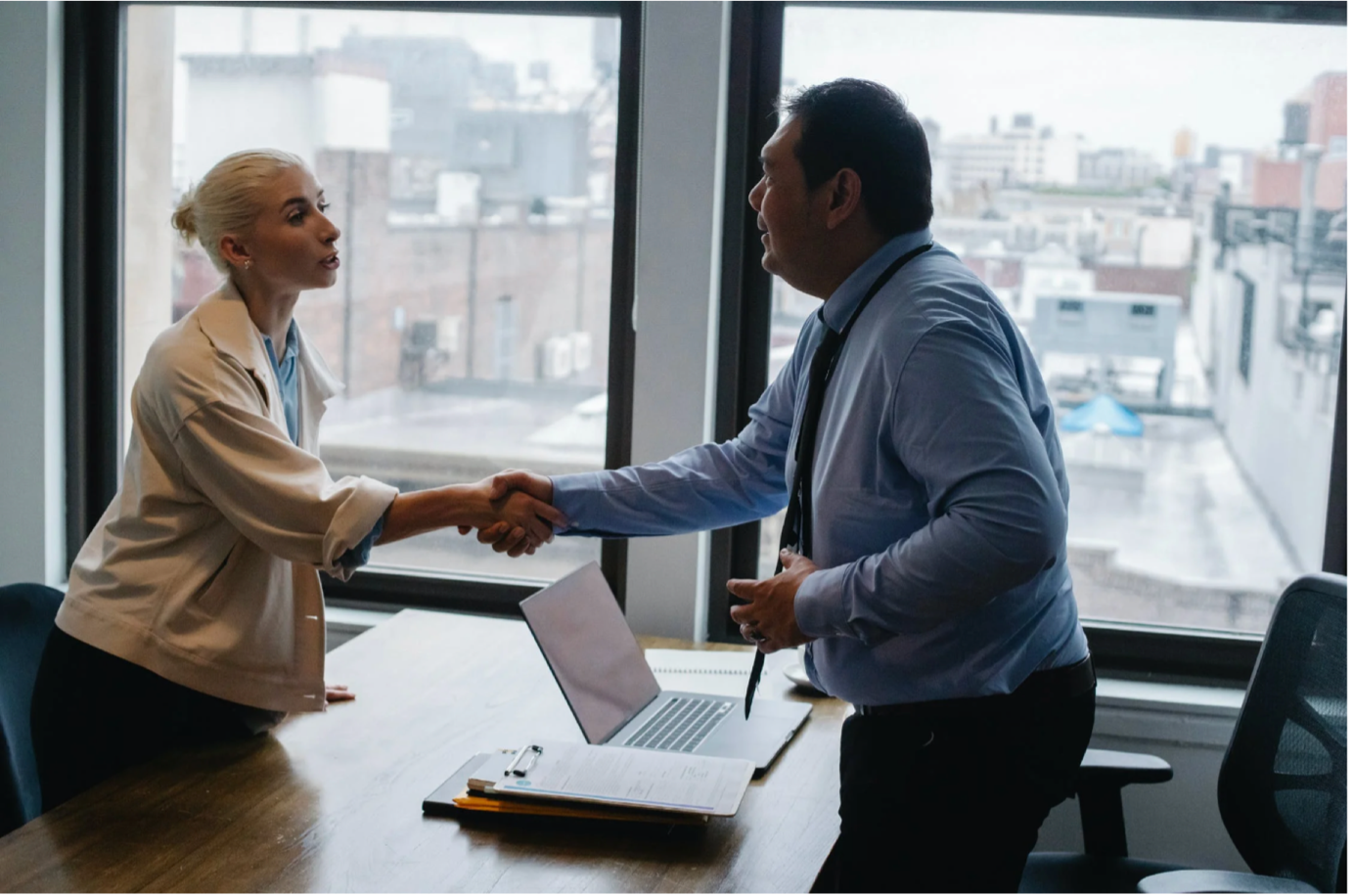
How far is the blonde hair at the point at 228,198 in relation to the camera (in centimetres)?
202

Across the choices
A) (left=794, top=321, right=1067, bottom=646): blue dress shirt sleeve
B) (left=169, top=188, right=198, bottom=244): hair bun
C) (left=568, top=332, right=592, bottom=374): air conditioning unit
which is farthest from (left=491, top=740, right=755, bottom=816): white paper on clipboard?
(left=568, top=332, right=592, bottom=374): air conditioning unit

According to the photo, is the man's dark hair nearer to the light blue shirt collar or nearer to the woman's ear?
the light blue shirt collar

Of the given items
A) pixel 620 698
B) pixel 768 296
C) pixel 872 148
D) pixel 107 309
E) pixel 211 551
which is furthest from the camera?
pixel 107 309

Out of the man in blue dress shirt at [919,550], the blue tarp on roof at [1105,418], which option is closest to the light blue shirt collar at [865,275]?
the man in blue dress shirt at [919,550]

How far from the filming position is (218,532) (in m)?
1.92

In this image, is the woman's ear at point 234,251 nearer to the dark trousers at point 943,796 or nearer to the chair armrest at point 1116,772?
the dark trousers at point 943,796

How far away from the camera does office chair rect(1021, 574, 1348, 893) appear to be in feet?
6.08

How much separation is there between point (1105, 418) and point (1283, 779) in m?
1.01

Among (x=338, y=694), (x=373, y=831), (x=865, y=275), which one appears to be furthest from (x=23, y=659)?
(x=865, y=275)

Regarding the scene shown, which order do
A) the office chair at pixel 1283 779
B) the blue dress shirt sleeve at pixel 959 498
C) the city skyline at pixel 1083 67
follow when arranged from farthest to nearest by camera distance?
the city skyline at pixel 1083 67
the office chair at pixel 1283 779
the blue dress shirt sleeve at pixel 959 498

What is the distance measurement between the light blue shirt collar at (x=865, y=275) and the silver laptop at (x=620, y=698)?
610 millimetres

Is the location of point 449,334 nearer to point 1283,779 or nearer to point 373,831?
point 373,831

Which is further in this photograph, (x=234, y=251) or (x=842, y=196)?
(x=234, y=251)

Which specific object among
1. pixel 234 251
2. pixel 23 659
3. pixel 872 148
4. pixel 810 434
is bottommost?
pixel 23 659
